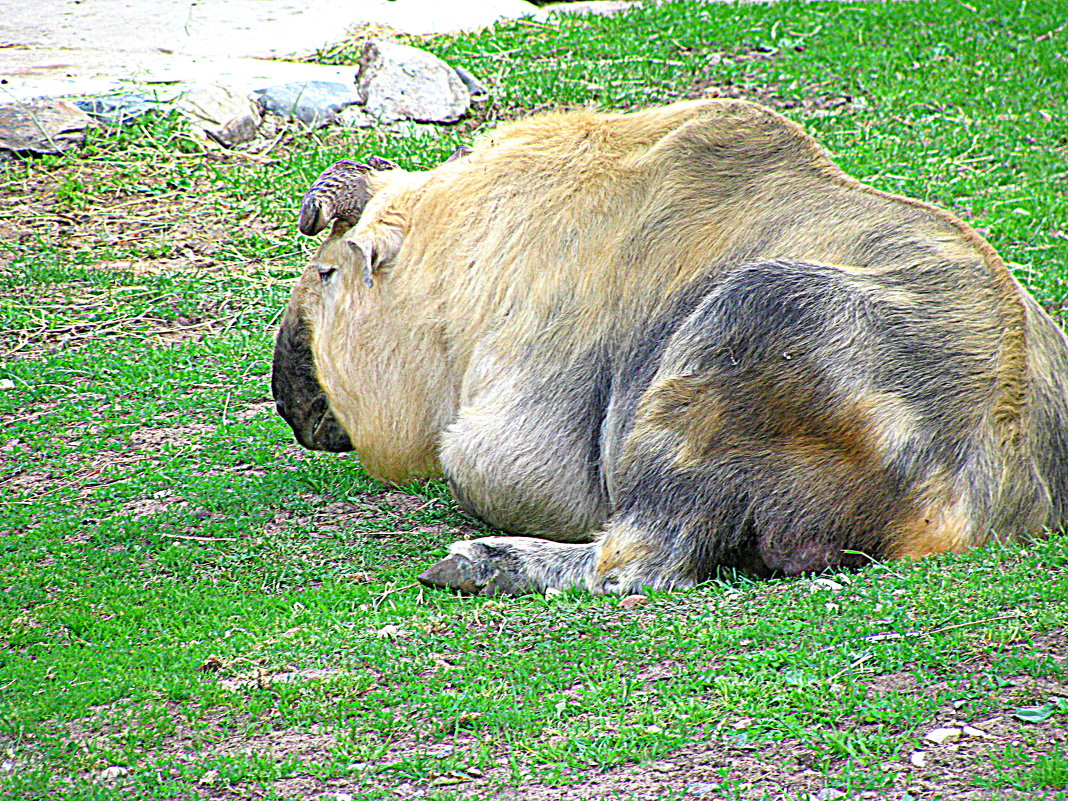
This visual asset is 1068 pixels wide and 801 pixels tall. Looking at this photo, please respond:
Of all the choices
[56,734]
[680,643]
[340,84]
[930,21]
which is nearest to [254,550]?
[56,734]

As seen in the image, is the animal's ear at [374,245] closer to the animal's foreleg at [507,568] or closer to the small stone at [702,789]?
the animal's foreleg at [507,568]

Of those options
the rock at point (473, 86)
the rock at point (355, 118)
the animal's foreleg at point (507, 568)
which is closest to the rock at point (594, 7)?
the rock at point (473, 86)

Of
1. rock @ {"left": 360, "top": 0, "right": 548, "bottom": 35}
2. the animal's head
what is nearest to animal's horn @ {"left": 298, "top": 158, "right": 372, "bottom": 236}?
the animal's head

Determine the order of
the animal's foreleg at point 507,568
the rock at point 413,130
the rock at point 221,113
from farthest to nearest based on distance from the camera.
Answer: the rock at point 413,130
the rock at point 221,113
the animal's foreleg at point 507,568

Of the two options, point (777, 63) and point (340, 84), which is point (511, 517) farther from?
point (777, 63)

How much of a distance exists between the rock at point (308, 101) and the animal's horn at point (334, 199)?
365 cm

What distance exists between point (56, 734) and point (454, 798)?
0.98 meters

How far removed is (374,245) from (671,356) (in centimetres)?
121

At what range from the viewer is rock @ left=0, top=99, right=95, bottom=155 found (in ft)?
23.1

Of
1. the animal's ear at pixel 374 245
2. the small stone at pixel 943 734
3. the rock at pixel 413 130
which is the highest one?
the animal's ear at pixel 374 245

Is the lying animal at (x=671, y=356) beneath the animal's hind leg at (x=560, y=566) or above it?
above

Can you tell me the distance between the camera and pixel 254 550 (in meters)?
3.81

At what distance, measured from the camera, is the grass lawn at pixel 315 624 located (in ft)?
7.98

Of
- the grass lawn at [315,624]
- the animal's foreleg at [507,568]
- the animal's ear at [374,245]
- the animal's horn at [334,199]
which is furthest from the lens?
the animal's horn at [334,199]
